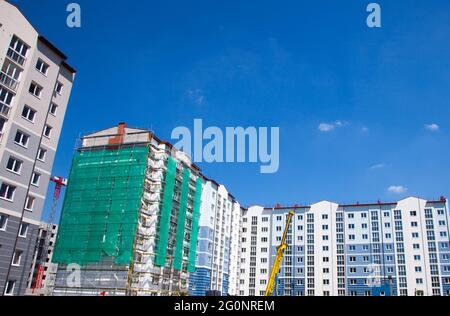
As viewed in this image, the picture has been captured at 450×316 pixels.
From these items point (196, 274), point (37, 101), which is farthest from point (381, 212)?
point (37, 101)

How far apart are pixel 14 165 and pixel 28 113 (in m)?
4.93

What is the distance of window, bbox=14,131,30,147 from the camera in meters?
32.8

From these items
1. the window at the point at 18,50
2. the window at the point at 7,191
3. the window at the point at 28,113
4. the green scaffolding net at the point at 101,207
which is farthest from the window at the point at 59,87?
the green scaffolding net at the point at 101,207

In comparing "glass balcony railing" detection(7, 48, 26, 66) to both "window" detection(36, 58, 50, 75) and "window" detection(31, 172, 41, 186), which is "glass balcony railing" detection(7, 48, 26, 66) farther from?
"window" detection(31, 172, 41, 186)

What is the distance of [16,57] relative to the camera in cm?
3362

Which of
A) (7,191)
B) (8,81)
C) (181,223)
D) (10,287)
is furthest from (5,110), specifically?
(181,223)

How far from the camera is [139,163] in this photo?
5828 centimetres

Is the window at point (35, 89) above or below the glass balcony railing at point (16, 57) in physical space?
below

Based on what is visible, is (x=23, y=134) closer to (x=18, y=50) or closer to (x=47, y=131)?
(x=47, y=131)

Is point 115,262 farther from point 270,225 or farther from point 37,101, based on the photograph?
point 270,225

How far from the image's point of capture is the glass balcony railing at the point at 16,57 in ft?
109

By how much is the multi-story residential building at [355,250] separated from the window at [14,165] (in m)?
67.1

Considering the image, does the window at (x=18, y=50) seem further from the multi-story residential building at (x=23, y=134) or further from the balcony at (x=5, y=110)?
the balcony at (x=5, y=110)

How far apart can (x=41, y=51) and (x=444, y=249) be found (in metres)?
79.4
